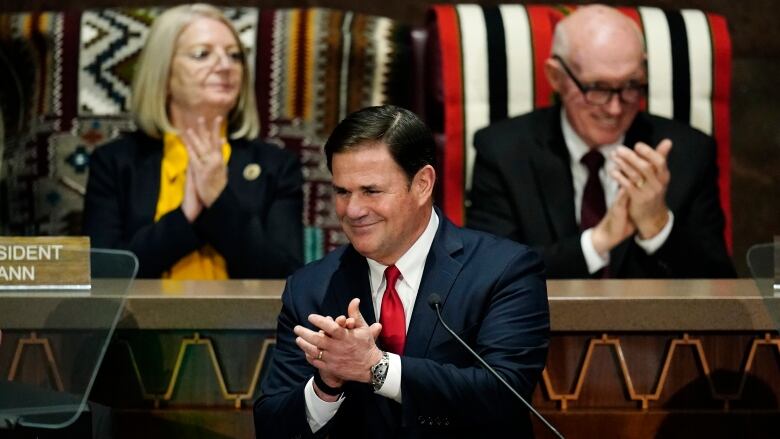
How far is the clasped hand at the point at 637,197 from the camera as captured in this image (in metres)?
2.96

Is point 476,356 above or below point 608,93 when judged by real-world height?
below

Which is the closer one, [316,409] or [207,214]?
[316,409]

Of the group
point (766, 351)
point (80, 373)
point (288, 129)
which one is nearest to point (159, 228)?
point (288, 129)

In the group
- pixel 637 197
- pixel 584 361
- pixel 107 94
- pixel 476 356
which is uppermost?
pixel 107 94

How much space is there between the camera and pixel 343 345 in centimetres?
196

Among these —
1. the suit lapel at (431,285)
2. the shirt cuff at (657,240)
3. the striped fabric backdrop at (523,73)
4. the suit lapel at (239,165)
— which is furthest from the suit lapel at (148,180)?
the suit lapel at (431,285)

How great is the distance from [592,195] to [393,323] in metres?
1.18

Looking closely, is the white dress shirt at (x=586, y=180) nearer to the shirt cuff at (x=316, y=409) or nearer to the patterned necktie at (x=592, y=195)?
the patterned necktie at (x=592, y=195)

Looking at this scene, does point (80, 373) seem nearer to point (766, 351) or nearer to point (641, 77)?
point (766, 351)

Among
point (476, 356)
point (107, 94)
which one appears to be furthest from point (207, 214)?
point (476, 356)

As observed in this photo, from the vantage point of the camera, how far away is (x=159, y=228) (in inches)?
122

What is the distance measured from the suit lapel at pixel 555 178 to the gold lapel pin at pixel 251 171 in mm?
606

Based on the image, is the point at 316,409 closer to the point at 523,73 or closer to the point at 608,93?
the point at 608,93

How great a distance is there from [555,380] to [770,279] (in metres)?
0.40
